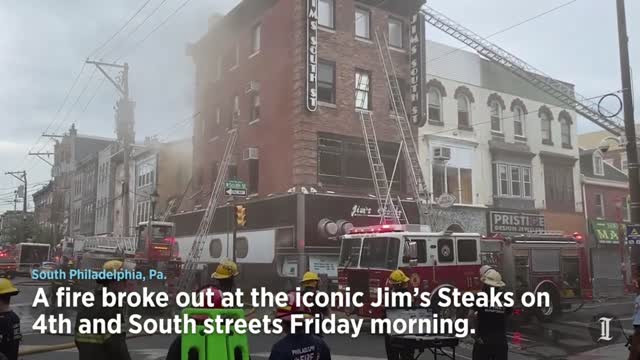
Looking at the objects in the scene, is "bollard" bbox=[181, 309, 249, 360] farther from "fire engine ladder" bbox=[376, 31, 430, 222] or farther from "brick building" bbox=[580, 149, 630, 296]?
"brick building" bbox=[580, 149, 630, 296]

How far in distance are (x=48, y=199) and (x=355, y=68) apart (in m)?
59.2

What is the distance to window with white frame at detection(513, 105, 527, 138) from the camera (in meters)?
28.1

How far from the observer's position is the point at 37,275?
29.6 m

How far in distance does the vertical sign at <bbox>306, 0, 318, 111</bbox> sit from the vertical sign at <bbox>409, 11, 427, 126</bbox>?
468cm

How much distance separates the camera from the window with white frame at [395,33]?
24.5 meters

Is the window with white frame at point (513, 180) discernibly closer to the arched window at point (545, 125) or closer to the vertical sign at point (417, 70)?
the arched window at point (545, 125)

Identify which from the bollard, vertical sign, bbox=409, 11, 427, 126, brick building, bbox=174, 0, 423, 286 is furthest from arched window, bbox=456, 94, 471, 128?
the bollard

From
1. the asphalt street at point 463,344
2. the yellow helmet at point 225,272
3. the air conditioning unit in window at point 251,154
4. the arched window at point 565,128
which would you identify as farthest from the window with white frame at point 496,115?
the yellow helmet at point 225,272

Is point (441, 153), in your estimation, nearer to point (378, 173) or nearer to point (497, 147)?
point (378, 173)

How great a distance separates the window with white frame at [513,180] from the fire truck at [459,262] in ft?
31.8

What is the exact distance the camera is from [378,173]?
2281 cm

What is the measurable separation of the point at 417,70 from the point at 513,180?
7752 mm

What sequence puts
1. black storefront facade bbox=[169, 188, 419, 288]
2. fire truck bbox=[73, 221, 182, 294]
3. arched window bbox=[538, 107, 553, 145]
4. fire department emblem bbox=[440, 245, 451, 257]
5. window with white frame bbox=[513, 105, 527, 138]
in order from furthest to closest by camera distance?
arched window bbox=[538, 107, 553, 145] < window with white frame bbox=[513, 105, 527, 138] < black storefront facade bbox=[169, 188, 419, 288] < fire truck bbox=[73, 221, 182, 294] < fire department emblem bbox=[440, 245, 451, 257]

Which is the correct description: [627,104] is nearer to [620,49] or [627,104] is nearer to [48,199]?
[620,49]
